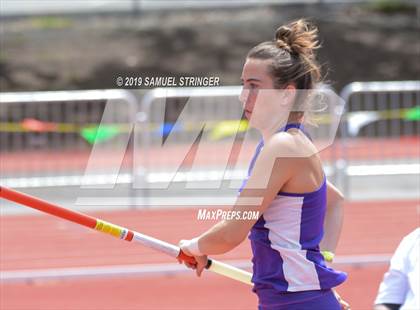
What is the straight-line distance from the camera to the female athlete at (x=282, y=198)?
3381 millimetres

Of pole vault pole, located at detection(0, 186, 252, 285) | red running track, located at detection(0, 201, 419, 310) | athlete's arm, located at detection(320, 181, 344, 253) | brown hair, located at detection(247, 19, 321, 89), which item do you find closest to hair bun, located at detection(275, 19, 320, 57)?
brown hair, located at detection(247, 19, 321, 89)

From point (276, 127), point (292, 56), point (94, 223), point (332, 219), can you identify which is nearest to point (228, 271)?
point (332, 219)

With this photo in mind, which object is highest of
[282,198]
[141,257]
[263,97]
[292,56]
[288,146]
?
[141,257]

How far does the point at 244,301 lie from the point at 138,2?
21.1 metres

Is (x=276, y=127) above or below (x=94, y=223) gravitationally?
above

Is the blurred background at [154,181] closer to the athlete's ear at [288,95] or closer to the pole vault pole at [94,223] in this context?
the athlete's ear at [288,95]

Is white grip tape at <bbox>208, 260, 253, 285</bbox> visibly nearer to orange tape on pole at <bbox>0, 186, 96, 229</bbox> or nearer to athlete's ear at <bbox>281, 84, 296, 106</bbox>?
orange tape on pole at <bbox>0, 186, 96, 229</bbox>

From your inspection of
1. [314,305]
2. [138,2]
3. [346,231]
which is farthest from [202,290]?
[138,2]

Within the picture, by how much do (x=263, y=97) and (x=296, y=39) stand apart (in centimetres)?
30

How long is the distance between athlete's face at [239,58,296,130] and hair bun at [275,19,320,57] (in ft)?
0.48

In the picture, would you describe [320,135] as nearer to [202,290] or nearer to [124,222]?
[124,222]

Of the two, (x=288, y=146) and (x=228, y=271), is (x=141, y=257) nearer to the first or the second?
(x=228, y=271)

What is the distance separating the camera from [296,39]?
11.8ft

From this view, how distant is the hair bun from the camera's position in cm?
359
